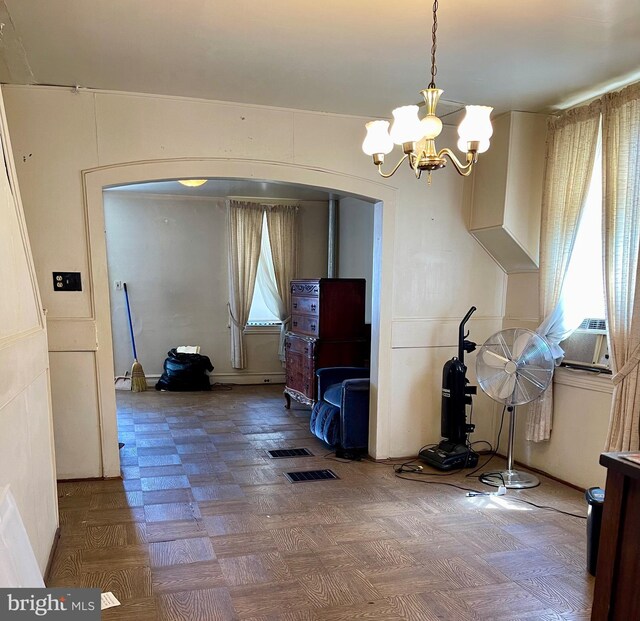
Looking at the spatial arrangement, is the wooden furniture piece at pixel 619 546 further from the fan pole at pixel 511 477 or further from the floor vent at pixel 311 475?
the floor vent at pixel 311 475

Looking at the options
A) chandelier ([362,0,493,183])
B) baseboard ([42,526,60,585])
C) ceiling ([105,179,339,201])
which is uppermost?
ceiling ([105,179,339,201])

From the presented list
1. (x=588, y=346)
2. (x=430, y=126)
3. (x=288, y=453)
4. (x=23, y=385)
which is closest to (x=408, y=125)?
(x=430, y=126)

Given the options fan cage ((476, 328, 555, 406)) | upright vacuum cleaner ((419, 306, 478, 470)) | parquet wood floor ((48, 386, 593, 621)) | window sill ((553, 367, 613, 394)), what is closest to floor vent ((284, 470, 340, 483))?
A: parquet wood floor ((48, 386, 593, 621))

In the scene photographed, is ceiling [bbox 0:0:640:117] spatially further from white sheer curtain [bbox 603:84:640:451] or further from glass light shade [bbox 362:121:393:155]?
glass light shade [bbox 362:121:393:155]

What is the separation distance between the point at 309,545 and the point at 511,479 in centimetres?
163

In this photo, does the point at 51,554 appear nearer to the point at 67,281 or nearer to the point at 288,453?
the point at 67,281

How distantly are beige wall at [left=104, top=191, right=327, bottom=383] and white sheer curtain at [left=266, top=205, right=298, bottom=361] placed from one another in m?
0.19

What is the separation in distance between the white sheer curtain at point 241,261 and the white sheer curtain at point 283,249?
0.65 ft

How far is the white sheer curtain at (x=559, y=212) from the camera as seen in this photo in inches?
→ 126

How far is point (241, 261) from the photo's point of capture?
256 inches

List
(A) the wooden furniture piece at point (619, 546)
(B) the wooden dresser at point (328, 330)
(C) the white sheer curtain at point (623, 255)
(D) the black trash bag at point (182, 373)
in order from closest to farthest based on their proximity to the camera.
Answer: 1. (A) the wooden furniture piece at point (619, 546)
2. (C) the white sheer curtain at point (623, 255)
3. (B) the wooden dresser at point (328, 330)
4. (D) the black trash bag at point (182, 373)

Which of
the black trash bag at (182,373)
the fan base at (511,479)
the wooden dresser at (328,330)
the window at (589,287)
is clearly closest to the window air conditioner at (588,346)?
the window at (589,287)

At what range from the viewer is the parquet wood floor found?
2096 millimetres

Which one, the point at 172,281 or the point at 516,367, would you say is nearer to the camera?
the point at 516,367
